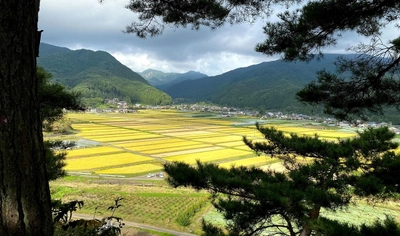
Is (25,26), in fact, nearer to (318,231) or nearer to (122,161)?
(318,231)

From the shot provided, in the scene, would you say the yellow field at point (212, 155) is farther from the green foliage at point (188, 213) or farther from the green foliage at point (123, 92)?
the green foliage at point (123, 92)

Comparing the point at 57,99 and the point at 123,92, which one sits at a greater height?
the point at 123,92

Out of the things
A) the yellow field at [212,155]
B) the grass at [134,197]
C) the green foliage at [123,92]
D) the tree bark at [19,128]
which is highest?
the green foliage at [123,92]

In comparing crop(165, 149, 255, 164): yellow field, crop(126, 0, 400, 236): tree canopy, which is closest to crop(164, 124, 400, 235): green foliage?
crop(126, 0, 400, 236): tree canopy

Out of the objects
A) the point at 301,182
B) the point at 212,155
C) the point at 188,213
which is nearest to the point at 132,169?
the point at 212,155

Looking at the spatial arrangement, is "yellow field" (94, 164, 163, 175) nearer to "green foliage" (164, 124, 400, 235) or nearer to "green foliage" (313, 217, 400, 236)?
"green foliage" (164, 124, 400, 235)

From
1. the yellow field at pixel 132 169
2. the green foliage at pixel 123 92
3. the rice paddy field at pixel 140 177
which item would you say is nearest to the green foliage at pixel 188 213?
the rice paddy field at pixel 140 177

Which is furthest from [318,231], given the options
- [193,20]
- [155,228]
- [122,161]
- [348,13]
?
[122,161]

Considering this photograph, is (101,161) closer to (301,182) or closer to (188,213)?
(188,213)
